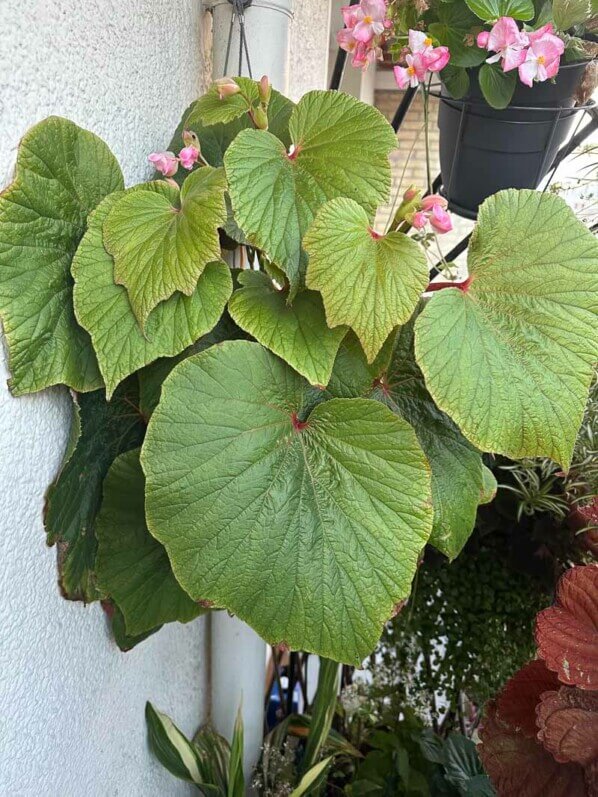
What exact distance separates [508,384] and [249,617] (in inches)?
11.7

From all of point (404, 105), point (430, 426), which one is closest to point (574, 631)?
A: point (430, 426)

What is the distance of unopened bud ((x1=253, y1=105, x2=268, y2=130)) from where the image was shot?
2.13ft

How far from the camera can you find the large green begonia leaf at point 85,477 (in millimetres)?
619

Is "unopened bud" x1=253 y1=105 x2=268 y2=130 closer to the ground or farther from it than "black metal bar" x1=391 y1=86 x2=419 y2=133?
farther from it

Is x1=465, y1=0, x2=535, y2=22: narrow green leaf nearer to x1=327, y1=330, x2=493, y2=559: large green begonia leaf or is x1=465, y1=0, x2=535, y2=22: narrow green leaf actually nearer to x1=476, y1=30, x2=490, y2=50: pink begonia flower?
x1=476, y1=30, x2=490, y2=50: pink begonia flower

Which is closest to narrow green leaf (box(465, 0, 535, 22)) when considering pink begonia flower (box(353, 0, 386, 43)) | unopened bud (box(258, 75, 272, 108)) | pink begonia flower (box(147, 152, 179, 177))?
pink begonia flower (box(353, 0, 386, 43))

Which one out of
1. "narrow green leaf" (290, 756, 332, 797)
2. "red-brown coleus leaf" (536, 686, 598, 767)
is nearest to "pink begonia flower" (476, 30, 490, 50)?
"red-brown coleus leaf" (536, 686, 598, 767)

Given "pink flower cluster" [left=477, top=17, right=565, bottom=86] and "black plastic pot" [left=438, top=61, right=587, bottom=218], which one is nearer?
"pink flower cluster" [left=477, top=17, right=565, bottom=86]

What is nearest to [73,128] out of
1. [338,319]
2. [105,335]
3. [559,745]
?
[105,335]

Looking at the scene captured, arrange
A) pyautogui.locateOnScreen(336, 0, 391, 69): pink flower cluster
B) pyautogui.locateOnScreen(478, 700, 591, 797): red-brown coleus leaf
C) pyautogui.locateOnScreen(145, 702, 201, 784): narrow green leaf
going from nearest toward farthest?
pyautogui.locateOnScreen(478, 700, 591, 797): red-brown coleus leaf → pyautogui.locateOnScreen(336, 0, 391, 69): pink flower cluster → pyautogui.locateOnScreen(145, 702, 201, 784): narrow green leaf

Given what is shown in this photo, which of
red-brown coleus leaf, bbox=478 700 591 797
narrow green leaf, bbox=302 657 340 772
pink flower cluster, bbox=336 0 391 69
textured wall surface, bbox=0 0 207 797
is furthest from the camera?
narrow green leaf, bbox=302 657 340 772

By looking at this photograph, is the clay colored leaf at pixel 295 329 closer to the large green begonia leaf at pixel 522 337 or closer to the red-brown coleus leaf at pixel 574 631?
the large green begonia leaf at pixel 522 337

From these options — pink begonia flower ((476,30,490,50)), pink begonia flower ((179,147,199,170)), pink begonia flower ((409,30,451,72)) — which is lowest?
pink begonia flower ((179,147,199,170))

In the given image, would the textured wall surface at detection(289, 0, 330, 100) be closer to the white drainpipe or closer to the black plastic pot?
the white drainpipe
